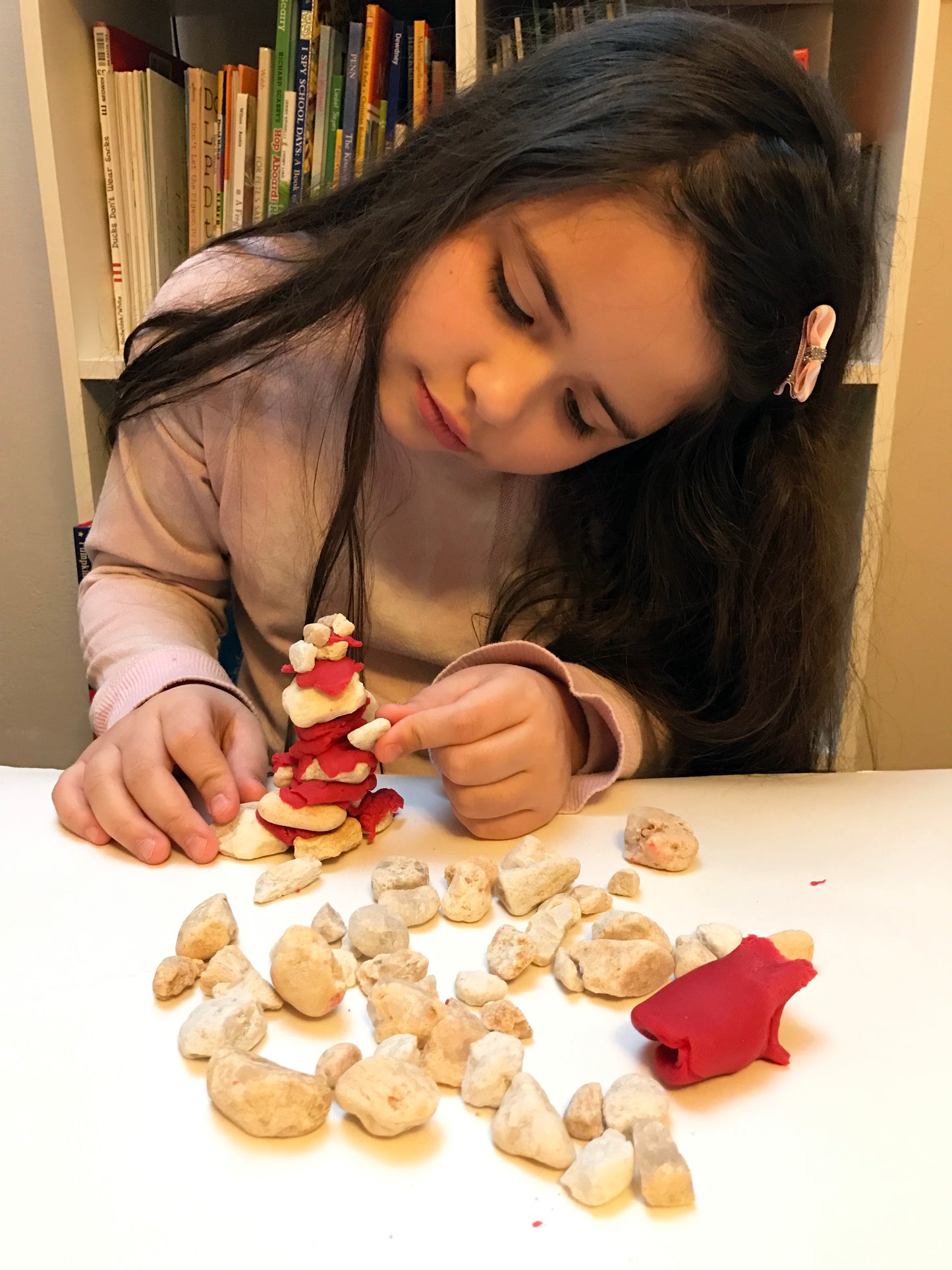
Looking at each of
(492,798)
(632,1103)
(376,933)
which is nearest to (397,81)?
(492,798)

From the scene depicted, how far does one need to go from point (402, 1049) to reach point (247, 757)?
12.0 inches

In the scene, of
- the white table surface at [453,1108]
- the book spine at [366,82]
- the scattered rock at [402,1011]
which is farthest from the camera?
the book spine at [366,82]

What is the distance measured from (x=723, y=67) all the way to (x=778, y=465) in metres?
0.31

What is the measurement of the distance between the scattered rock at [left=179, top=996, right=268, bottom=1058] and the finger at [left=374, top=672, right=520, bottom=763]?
18 centimetres

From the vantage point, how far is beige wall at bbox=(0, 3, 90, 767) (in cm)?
132

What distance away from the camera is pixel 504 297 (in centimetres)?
65

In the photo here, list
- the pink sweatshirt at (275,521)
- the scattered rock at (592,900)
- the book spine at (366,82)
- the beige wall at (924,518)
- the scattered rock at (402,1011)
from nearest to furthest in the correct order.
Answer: the scattered rock at (402,1011) → the scattered rock at (592,900) → the pink sweatshirt at (275,521) → the book spine at (366,82) → the beige wall at (924,518)

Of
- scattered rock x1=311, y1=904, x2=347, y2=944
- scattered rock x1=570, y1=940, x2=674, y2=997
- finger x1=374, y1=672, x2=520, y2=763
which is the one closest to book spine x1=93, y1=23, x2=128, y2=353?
finger x1=374, y1=672, x2=520, y2=763

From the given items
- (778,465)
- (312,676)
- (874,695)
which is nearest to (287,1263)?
(312,676)

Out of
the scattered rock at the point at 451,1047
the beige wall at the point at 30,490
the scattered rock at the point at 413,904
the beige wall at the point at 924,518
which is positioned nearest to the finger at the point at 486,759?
the scattered rock at the point at 413,904

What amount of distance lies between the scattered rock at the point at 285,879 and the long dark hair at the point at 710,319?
1.18 feet

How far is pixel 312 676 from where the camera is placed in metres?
0.56

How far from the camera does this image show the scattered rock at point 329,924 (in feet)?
1.65

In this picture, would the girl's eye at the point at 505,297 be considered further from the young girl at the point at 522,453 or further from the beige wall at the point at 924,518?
the beige wall at the point at 924,518
